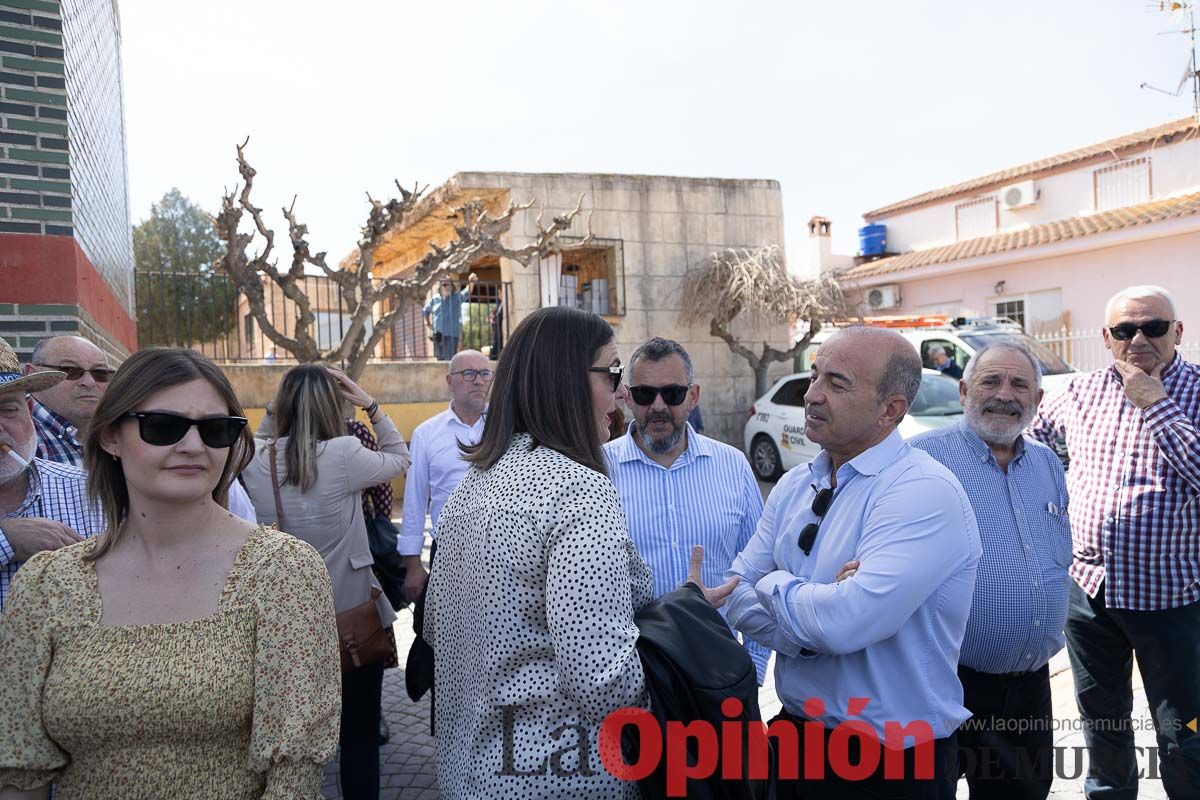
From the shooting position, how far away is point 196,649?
1833 mm

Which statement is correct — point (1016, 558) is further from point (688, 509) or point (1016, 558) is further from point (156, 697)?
point (156, 697)

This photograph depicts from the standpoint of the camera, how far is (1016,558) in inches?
114

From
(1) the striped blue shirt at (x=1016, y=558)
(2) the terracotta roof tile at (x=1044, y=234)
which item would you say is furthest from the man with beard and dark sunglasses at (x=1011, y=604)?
(2) the terracotta roof tile at (x=1044, y=234)

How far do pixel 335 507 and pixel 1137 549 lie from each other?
132 inches

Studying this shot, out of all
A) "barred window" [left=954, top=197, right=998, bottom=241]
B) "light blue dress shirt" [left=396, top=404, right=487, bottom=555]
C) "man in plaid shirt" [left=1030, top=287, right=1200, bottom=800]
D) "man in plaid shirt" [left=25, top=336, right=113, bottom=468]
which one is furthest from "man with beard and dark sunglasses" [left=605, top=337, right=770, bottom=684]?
"barred window" [left=954, top=197, right=998, bottom=241]

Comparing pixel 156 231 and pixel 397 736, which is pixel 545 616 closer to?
pixel 397 736

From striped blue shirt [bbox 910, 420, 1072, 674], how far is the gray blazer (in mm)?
2506

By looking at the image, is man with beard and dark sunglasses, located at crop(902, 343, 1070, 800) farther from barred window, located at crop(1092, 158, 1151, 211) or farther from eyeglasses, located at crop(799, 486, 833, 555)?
barred window, located at crop(1092, 158, 1151, 211)

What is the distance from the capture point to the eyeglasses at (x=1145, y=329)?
3.33 metres

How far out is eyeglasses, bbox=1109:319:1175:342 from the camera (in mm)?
3334

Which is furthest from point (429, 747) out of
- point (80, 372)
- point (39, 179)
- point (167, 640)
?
point (39, 179)

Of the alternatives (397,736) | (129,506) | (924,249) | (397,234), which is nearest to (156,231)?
(397,234)

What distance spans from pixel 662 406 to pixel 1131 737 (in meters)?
2.29

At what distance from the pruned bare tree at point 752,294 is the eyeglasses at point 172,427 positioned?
12.2 m
